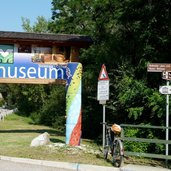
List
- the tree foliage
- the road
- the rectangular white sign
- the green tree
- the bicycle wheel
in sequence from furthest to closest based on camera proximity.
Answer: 1. the green tree
2. the tree foliage
3. the rectangular white sign
4. the bicycle wheel
5. the road

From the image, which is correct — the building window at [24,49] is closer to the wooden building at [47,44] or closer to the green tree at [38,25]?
the wooden building at [47,44]

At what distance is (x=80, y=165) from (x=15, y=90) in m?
37.8

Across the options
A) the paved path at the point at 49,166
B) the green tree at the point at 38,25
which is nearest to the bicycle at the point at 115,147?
the paved path at the point at 49,166

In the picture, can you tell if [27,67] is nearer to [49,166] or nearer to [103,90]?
[103,90]

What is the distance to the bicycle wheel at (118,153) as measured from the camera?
1291 centimetres

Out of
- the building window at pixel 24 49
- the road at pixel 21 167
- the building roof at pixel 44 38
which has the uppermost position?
the building roof at pixel 44 38

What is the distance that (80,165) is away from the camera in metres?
13.0

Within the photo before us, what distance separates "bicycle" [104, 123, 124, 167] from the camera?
42.4 feet

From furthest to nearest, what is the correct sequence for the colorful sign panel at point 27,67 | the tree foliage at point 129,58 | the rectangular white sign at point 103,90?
1. the colorful sign panel at point 27,67
2. the tree foliage at point 129,58
3. the rectangular white sign at point 103,90

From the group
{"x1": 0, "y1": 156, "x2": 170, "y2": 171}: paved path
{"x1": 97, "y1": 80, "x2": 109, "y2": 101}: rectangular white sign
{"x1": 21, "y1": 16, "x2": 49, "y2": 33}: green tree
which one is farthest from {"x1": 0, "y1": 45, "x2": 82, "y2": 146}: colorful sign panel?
{"x1": 21, "y1": 16, "x2": 49, "y2": 33}: green tree

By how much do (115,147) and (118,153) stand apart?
9.6 inches

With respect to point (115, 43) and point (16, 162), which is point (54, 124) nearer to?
point (115, 43)

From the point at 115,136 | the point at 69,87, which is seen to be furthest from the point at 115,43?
the point at 115,136

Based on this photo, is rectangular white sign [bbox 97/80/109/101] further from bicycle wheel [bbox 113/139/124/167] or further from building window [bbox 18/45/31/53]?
building window [bbox 18/45/31/53]
